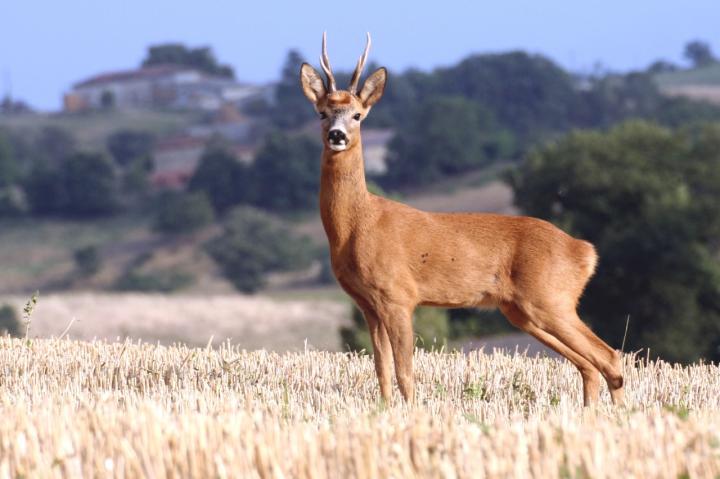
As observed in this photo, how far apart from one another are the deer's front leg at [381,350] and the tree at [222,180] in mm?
127074

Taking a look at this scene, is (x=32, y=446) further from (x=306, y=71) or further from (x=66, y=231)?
(x=66, y=231)

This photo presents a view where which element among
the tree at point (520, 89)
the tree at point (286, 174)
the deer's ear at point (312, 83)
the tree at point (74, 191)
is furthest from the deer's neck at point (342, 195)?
the tree at point (520, 89)

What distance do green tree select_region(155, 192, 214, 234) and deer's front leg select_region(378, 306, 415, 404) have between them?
11531 cm

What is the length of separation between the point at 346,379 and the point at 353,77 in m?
3.18

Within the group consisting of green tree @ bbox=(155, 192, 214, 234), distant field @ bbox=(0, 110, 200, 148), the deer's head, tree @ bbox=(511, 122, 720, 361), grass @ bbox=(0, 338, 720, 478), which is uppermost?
the deer's head

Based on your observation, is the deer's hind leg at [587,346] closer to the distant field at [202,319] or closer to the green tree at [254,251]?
the distant field at [202,319]

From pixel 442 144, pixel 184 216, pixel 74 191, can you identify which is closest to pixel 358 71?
pixel 184 216

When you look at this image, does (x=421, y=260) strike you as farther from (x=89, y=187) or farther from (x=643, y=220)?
(x=89, y=187)

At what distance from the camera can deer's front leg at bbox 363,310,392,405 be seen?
11297 millimetres

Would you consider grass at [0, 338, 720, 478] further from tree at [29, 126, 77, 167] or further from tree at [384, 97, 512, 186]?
tree at [29, 126, 77, 167]

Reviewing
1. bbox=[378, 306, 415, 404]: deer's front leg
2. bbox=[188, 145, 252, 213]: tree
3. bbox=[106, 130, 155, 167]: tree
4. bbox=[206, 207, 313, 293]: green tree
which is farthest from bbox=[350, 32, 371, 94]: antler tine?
bbox=[106, 130, 155, 167]: tree

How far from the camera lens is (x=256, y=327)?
8138 centimetres

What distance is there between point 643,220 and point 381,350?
52.5 metres

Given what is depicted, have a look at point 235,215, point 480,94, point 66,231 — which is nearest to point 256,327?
point 235,215
